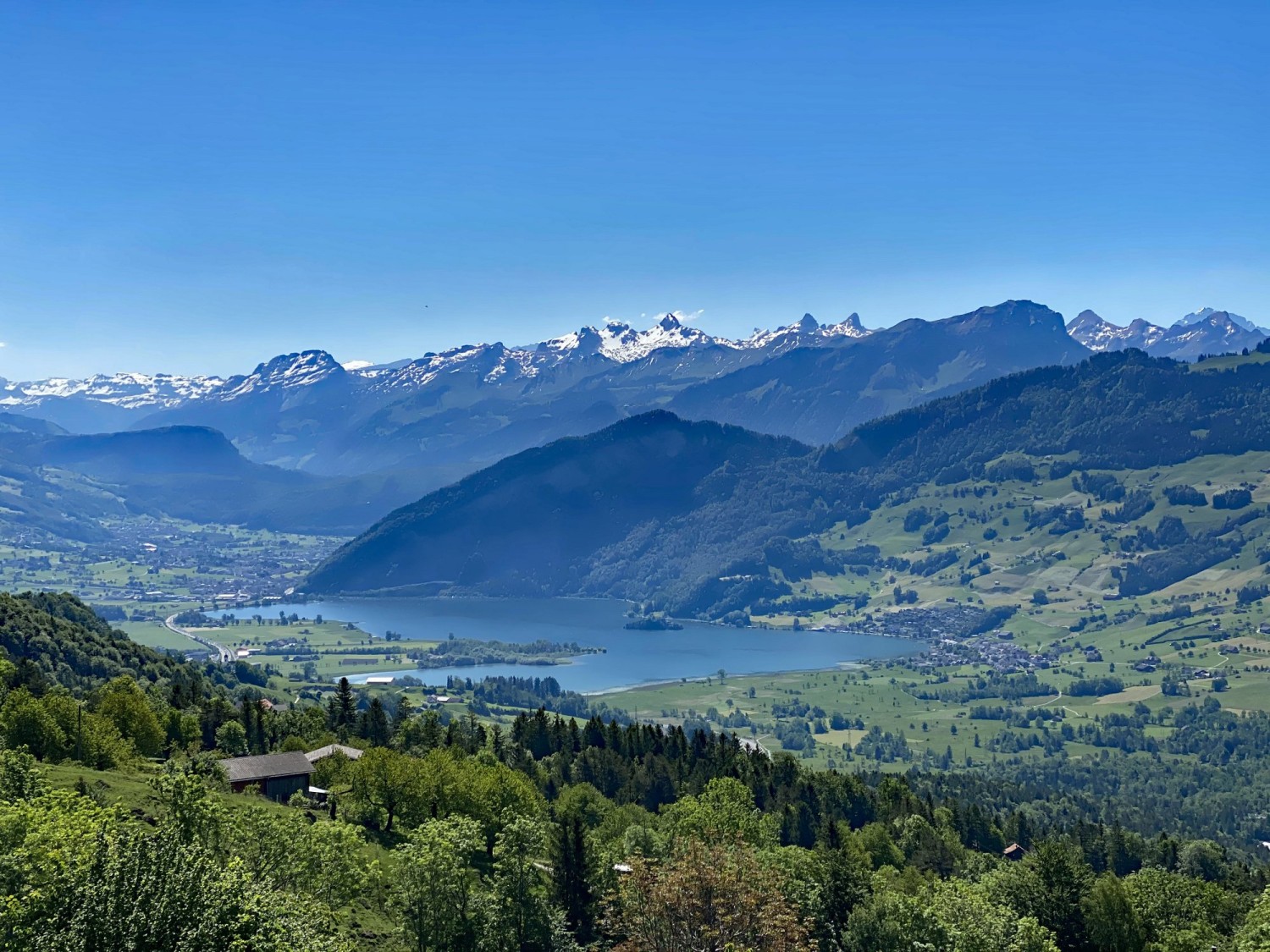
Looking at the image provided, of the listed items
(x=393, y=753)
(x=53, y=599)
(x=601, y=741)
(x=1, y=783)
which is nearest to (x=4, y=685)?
(x=393, y=753)

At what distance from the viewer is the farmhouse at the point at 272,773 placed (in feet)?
259

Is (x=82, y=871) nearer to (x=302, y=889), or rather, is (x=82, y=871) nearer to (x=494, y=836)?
(x=302, y=889)

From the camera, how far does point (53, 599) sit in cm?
16500

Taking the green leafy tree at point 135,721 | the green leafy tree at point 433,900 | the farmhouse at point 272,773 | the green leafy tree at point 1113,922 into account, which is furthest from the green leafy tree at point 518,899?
the green leafy tree at point 1113,922

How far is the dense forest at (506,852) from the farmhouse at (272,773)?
153cm

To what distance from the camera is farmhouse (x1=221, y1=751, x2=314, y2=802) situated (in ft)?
259

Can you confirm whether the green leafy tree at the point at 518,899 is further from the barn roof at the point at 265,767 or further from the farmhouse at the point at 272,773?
the barn roof at the point at 265,767

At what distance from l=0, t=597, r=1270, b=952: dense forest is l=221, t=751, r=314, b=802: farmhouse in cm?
153

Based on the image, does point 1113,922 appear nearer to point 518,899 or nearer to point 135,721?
point 518,899

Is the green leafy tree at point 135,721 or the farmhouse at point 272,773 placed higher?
the green leafy tree at point 135,721

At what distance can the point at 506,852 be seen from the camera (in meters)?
65.2

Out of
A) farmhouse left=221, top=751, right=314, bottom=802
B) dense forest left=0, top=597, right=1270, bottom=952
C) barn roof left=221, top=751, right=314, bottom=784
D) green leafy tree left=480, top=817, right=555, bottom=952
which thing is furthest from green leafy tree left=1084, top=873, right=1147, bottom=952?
barn roof left=221, top=751, right=314, bottom=784

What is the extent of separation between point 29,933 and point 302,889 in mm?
22296

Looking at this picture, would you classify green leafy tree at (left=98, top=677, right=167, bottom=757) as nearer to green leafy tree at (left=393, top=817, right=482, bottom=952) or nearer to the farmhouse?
the farmhouse
